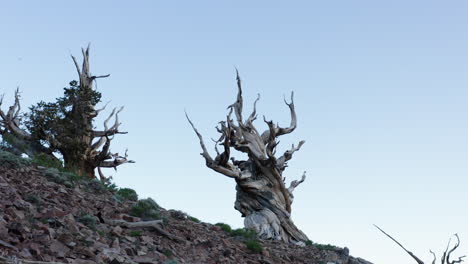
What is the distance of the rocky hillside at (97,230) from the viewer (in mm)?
7184

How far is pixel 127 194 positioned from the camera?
14.4 metres

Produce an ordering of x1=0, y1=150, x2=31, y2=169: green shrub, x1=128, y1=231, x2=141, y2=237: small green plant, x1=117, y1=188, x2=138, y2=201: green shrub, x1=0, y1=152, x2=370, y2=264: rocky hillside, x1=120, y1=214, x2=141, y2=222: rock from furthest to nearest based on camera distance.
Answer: x1=117, y1=188, x2=138, y2=201: green shrub < x1=0, y1=150, x2=31, y2=169: green shrub < x1=120, y1=214, x2=141, y2=222: rock < x1=128, y1=231, x2=141, y2=237: small green plant < x1=0, y1=152, x2=370, y2=264: rocky hillside

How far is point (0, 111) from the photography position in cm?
2198

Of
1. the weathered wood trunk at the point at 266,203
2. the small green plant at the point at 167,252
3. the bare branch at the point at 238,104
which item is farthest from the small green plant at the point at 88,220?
the bare branch at the point at 238,104

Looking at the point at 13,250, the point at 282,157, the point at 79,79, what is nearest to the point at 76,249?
the point at 13,250

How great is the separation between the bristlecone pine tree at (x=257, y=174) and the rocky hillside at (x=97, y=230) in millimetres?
3545

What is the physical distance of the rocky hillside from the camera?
283 inches

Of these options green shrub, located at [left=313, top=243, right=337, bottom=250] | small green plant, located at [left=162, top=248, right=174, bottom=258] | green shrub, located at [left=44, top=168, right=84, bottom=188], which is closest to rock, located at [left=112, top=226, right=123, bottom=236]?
small green plant, located at [left=162, top=248, right=174, bottom=258]

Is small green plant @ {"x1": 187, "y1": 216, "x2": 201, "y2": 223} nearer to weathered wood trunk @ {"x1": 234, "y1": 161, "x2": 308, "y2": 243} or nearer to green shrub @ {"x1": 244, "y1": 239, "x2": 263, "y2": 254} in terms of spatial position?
green shrub @ {"x1": 244, "y1": 239, "x2": 263, "y2": 254}

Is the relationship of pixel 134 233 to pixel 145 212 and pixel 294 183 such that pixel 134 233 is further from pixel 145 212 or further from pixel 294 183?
pixel 294 183

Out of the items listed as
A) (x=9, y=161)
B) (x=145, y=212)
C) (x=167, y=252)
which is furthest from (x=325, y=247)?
(x=9, y=161)

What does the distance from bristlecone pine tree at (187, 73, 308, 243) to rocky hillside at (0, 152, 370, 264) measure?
3.55 m

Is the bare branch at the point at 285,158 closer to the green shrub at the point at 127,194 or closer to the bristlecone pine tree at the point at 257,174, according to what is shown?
the bristlecone pine tree at the point at 257,174

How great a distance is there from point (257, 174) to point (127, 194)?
7113 millimetres
